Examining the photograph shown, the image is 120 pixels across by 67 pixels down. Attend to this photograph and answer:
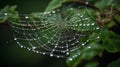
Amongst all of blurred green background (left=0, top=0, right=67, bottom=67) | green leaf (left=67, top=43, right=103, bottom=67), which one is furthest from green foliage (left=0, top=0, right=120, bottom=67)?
blurred green background (left=0, top=0, right=67, bottom=67)

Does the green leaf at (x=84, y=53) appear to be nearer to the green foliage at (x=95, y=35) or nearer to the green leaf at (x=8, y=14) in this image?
the green foliage at (x=95, y=35)

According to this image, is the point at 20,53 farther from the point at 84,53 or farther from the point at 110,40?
the point at 110,40

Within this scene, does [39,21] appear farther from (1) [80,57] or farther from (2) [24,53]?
(2) [24,53]

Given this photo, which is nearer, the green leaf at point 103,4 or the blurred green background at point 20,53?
the green leaf at point 103,4

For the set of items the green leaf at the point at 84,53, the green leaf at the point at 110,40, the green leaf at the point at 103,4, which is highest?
the green leaf at the point at 103,4

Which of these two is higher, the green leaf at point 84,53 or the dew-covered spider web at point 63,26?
the dew-covered spider web at point 63,26

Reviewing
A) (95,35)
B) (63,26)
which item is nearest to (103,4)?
(95,35)

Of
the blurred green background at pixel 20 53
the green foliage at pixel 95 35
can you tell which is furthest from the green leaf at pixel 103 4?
the blurred green background at pixel 20 53
